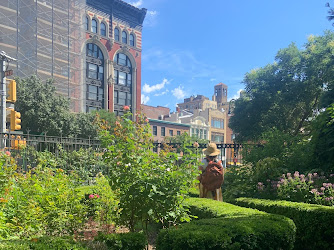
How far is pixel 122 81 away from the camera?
4500 centimetres

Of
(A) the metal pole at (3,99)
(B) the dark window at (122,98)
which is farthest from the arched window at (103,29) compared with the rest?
(A) the metal pole at (3,99)

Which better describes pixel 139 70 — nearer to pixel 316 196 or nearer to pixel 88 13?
pixel 88 13

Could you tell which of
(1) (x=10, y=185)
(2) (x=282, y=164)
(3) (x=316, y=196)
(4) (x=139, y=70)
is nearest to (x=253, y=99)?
(2) (x=282, y=164)

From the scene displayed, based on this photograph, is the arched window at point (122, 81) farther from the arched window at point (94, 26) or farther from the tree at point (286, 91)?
the tree at point (286, 91)

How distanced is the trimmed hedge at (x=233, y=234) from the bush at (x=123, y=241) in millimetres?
261

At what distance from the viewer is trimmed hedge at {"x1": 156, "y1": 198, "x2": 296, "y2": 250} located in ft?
12.9

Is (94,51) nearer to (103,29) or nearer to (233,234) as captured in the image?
(103,29)

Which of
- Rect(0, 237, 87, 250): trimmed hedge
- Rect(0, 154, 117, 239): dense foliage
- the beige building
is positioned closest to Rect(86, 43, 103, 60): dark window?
the beige building

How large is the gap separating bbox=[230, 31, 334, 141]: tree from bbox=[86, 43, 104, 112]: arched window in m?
21.8

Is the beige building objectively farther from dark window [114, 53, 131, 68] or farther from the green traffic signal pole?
the green traffic signal pole

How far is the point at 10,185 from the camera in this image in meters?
5.60

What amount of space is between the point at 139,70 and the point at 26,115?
23.7 metres

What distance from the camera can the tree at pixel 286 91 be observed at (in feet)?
70.0

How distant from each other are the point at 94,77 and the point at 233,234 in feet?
129
